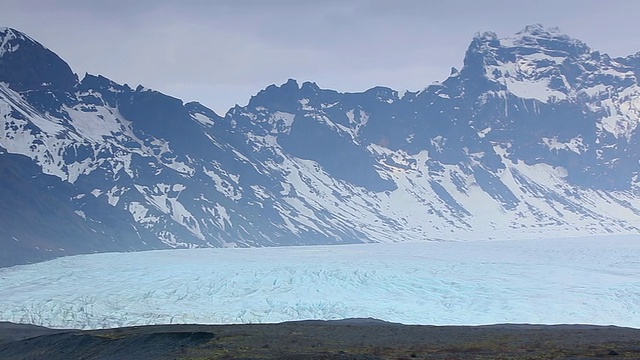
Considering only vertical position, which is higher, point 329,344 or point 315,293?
point 315,293

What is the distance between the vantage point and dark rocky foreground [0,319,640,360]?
112ft

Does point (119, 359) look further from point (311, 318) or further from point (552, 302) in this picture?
point (552, 302)

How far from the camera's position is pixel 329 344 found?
37.7 metres

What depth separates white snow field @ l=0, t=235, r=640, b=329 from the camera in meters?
60.9

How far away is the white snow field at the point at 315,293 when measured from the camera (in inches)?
2399

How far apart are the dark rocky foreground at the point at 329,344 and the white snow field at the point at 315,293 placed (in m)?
15.5

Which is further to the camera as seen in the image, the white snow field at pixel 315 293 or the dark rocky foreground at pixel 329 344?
the white snow field at pixel 315 293

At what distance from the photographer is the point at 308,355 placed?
107 feet

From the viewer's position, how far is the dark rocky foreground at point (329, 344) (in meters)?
34.1

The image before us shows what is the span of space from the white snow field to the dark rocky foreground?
50.7 ft

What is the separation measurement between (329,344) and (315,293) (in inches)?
1199

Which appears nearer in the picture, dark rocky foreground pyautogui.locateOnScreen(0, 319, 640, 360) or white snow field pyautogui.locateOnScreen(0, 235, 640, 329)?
dark rocky foreground pyautogui.locateOnScreen(0, 319, 640, 360)

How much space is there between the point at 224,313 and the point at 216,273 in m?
16.2

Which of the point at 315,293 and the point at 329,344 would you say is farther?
the point at 315,293
